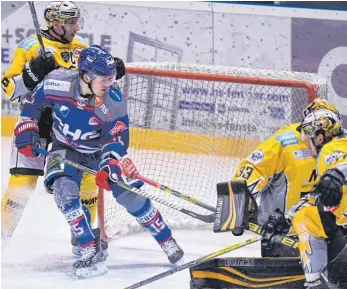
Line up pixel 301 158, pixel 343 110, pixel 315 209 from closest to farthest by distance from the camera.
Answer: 1. pixel 315 209
2. pixel 301 158
3. pixel 343 110

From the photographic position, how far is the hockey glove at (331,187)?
358 cm

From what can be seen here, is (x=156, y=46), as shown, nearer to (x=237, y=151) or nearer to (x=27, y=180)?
(x=237, y=151)

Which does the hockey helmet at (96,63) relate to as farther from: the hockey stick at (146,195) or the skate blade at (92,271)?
the skate blade at (92,271)

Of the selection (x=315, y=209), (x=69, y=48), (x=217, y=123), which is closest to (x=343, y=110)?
(x=217, y=123)

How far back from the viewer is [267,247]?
14.1 ft

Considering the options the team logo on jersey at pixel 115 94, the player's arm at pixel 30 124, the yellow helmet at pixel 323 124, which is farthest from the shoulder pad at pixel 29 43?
the yellow helmet at pixel 323 124

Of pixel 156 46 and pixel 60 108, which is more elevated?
pixel 156 46

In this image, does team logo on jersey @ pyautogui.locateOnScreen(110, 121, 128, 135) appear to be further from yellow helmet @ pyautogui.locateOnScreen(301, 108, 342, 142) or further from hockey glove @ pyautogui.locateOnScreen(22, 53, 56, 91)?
yellow helmet @ pyautogui.locateOnScreen(301, 108, 342, 142)

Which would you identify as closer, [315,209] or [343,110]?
[315,209]

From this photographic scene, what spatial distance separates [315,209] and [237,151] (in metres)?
1.64

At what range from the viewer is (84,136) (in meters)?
4.48

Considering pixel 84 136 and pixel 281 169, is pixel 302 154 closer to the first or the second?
pixel 281 169

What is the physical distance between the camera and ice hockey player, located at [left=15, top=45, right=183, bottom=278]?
4379 millimetres

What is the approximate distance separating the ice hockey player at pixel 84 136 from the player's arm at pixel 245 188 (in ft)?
1.83
